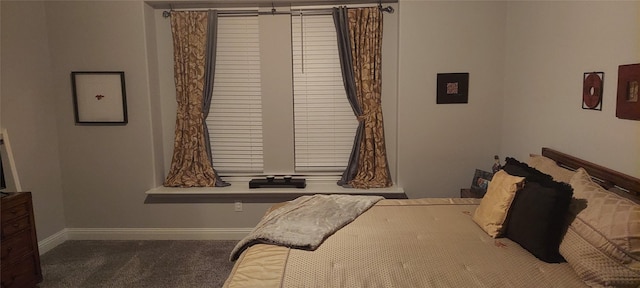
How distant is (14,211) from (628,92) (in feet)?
12.6

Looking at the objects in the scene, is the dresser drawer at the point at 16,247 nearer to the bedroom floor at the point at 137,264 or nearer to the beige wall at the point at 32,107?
the bedroom floor at the point at 137,264

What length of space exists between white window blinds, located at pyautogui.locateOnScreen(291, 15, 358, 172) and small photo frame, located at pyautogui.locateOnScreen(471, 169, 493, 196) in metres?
1.19

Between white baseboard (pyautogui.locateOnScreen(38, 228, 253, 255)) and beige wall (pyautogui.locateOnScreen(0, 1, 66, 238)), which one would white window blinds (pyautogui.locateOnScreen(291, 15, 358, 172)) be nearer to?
white baseboard (pyautogui.locateOnScreen(38, 228, 253, 255))

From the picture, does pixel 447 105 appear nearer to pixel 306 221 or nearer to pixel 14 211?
pixel 306 221

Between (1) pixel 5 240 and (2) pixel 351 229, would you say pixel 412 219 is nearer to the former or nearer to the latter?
(2) pixel 351 229

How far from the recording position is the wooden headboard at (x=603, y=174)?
203 cm

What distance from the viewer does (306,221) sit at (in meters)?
2.51

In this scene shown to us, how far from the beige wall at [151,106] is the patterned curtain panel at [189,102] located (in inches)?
6.8

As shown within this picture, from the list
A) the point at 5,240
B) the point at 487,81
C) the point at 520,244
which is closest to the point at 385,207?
the point at 520,244

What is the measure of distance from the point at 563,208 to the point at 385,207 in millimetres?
1206

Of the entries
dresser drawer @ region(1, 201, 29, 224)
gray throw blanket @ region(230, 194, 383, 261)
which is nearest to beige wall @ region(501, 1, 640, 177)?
gray throw blanket @ region(230, 194, 383, 261)

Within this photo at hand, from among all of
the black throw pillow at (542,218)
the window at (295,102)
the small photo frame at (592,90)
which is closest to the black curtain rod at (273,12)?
the window at (295,102)

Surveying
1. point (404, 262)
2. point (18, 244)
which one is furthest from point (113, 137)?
point (404, 262)

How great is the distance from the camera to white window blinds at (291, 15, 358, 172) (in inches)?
155
